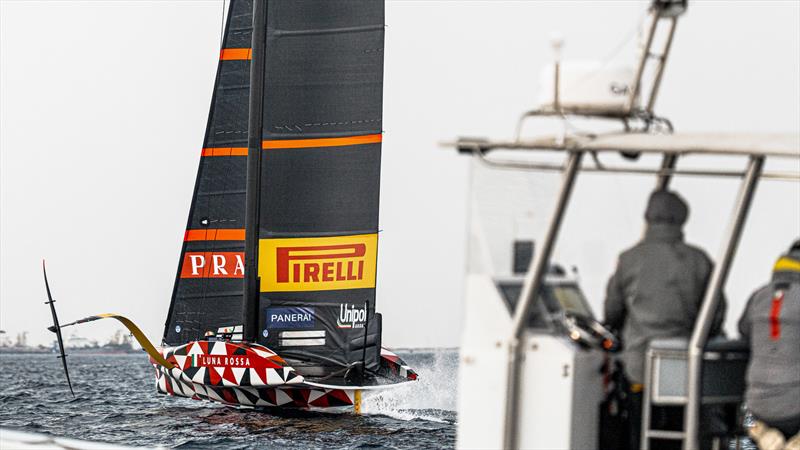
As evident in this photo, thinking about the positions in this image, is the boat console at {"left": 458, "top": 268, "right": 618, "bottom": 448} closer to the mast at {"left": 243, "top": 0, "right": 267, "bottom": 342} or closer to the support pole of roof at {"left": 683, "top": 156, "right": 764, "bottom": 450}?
the support pole of roof at {"left": 683, "top": 156, "right": 764, "bottom": 450}

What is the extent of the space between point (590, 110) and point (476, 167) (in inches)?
22.3

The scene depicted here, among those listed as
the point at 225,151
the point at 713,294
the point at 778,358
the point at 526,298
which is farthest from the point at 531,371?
the point at 225,151

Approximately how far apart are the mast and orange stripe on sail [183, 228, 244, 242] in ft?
6.71

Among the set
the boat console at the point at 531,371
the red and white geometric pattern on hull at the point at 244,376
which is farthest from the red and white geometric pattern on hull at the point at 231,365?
the boat console at the point at 531,371

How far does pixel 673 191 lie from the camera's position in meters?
6.37

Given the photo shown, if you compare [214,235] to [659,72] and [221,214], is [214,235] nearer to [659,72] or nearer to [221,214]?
[221,214]

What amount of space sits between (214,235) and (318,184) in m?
3.93

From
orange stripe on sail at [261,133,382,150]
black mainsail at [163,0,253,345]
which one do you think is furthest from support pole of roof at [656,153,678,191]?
black mainsail at [163,0,253,345]

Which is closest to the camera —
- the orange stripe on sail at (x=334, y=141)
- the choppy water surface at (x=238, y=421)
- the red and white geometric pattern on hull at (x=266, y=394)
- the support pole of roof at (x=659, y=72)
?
the support pole of roof at (x=659, y=72)

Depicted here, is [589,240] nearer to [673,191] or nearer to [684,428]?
[673,191]

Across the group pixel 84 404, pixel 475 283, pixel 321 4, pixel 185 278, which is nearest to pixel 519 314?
pixel 475 283

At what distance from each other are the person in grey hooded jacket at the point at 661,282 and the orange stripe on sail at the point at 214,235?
28.9m

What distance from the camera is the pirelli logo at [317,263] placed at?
3250 centimetres

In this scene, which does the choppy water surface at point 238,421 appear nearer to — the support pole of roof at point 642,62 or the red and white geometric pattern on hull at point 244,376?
the red and white geometric pattern on hull at point 244,376
